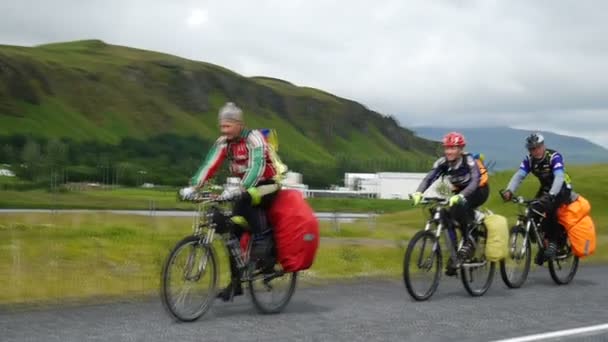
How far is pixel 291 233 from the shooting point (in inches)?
389

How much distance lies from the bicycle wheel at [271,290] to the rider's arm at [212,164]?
4.02 ft

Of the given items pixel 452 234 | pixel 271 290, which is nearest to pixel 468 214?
pixel 452 234

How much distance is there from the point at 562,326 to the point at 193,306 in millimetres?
3792

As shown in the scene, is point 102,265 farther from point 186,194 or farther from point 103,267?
point 186,194

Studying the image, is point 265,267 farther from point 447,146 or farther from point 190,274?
point 447,146

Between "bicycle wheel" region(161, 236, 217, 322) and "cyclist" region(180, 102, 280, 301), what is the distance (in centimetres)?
38

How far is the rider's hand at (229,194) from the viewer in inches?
354

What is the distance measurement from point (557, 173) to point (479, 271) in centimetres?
233

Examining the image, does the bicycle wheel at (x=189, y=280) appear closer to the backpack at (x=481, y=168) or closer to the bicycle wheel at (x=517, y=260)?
the backpack at (x=481, y=168)

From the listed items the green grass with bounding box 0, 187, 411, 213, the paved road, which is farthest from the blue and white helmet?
the green grass with bounding box 0, 187, 411, 213

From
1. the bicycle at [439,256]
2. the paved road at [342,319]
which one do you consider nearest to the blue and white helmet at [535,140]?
the bicycle at [439,256]

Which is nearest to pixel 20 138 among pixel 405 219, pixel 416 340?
pixel 405 219

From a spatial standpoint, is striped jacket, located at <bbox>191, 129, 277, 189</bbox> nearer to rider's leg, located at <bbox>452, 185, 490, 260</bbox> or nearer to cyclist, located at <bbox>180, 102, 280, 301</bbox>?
cyclist, located at <bbox>180, 102, 280, 301</bbox>

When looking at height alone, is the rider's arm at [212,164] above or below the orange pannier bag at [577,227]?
above
